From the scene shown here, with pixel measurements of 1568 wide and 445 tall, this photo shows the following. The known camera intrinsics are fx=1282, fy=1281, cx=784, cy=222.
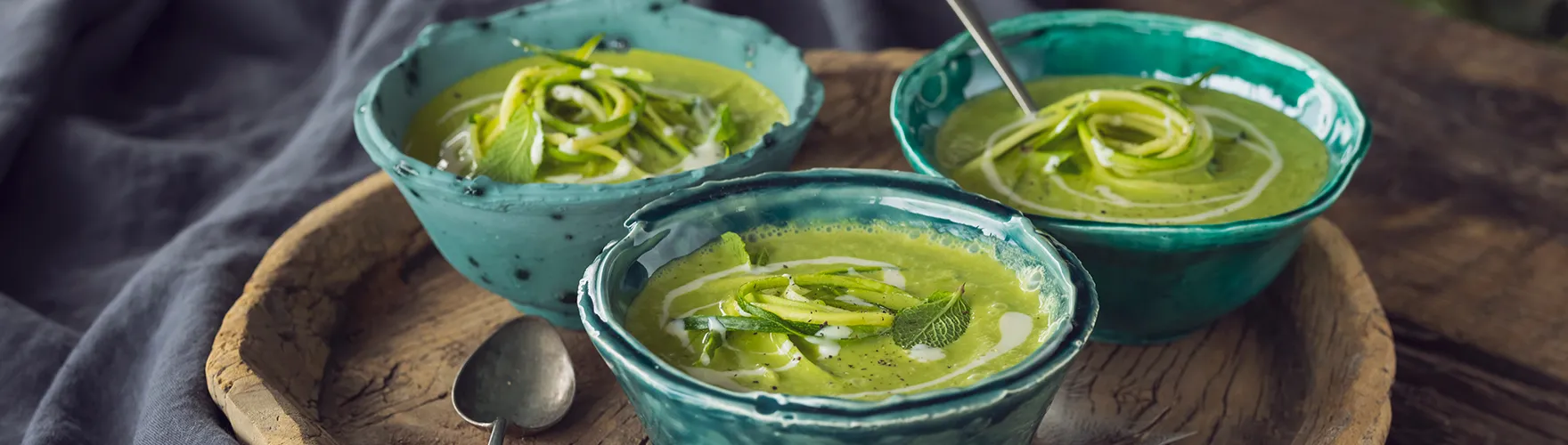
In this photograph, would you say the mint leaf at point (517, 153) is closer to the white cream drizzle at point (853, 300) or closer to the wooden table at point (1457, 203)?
the white cream drizzle at point (853, 300)

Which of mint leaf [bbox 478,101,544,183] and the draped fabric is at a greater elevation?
mint leaf [bbox 478,101,544,183]

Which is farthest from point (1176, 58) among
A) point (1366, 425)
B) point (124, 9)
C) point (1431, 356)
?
point (124, 9)

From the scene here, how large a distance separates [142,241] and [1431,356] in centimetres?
281

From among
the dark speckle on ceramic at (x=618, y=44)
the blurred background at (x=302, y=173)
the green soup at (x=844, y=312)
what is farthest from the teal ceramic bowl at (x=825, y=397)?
the dark speckle on ceramic at (x=618, y=44)

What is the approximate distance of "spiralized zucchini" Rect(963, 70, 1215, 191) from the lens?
2227 mm

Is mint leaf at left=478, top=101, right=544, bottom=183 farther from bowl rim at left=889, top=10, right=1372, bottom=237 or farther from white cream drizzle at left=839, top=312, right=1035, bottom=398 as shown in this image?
white cream drizzle at left=839, top=312, right=1035, bottom=398

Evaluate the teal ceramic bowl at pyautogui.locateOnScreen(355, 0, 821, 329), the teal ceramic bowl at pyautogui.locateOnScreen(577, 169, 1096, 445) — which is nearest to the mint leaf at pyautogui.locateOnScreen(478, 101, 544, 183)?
the teal ceramic bowl at pyautogui.locateOnScreen(355, 0, 821, 329)

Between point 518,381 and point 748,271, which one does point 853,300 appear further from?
point 518,381

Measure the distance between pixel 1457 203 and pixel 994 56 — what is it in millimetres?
1173

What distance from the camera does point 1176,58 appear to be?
2652mm

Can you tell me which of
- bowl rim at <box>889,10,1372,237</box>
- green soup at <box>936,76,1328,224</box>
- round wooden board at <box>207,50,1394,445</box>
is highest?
bowl rim at <box>889,10,1372,237</box>

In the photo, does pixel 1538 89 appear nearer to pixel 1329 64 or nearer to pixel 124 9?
pixel 1329 64

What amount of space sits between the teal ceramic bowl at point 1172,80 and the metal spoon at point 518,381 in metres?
0.69

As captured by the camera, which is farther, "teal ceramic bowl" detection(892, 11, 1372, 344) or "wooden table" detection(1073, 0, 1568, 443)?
"wooden table" detection(1073, 0, 1568, 443)
